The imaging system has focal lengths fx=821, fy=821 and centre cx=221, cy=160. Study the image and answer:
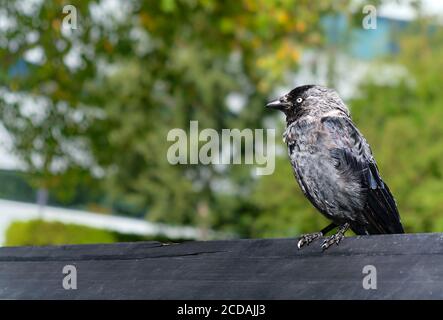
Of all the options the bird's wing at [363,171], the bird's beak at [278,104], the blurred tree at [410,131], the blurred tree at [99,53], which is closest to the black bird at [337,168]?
the bird's wing at [363,171]

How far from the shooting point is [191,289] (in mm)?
2648

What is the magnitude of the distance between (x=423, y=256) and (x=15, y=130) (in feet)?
36.9

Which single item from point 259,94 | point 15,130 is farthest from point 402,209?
point 259,94

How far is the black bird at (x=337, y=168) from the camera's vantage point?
3.21 m

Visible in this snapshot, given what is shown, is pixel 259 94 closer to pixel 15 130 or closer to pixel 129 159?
pixel 129 159

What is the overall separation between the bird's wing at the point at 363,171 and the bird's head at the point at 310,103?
14cm

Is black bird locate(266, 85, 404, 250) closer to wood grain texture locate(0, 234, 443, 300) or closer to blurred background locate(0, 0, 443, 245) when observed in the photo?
wood grain texture locate(0, 234, 443, 300)

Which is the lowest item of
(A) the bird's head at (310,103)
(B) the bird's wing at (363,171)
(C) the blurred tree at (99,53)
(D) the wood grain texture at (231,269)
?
(D) the wood grain texture at (231,269)

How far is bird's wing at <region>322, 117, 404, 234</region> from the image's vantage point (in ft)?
10.3

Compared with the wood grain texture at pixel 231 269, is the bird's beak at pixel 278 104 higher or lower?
higher

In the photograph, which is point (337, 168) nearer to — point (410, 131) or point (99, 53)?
point (99, 53)

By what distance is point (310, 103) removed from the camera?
370 cm

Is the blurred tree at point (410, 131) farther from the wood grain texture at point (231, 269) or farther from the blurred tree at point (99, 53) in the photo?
the wood grain texture at point (231, 269)

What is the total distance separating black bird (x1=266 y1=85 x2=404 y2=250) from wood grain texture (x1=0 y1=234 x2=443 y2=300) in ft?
2.17
